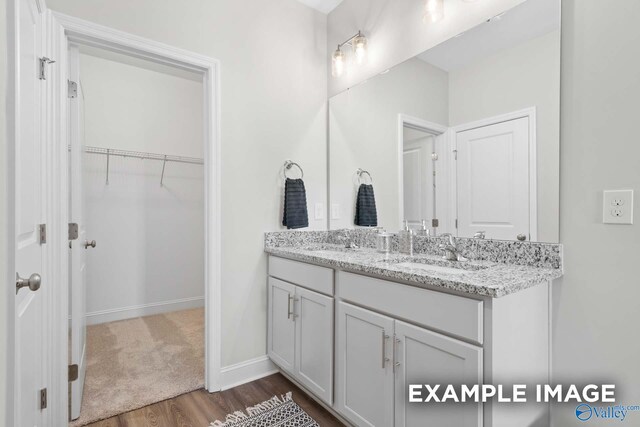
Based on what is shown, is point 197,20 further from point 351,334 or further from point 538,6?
point 351,334

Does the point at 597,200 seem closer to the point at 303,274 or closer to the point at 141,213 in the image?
the point at 303,274

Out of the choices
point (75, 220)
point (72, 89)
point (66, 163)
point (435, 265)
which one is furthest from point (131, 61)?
point (435, 265)

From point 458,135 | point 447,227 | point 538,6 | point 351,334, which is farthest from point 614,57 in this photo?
point 351,334

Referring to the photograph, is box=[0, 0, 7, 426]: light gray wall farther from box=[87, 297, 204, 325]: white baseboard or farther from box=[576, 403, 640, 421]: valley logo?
box=[87, 297, 204, 325]: white baseboard

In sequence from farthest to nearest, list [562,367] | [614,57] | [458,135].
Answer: [458,135] → [562,367] → [614,57]

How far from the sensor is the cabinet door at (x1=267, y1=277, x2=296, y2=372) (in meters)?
2.10

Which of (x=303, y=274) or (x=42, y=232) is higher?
(x=42, y=232)

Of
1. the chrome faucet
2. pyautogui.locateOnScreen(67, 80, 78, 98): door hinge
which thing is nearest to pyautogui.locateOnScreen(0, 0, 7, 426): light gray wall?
pyautogui.locateOnScreen(67, 80, 78, 98): door hinge

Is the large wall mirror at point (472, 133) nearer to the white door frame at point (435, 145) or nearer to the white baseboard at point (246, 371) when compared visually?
the white door frame at point (435, 145)

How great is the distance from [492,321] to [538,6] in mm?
1336

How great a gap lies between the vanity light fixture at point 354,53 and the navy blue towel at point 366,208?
88 cm

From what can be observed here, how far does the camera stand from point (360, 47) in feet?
7.68

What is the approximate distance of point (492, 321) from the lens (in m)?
1.10

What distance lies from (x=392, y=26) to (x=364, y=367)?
6.53ft
